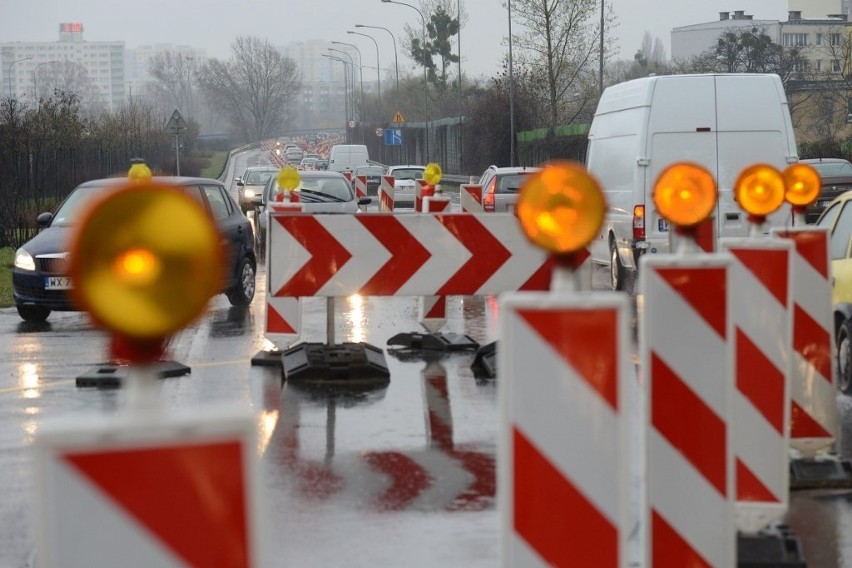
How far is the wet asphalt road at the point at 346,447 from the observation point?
22.1 ft

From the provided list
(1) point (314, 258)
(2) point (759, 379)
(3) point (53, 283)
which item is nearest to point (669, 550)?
(2) point (759, 379)

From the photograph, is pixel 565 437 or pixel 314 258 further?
pixel 314 258

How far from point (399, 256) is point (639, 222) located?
7790 millimetres

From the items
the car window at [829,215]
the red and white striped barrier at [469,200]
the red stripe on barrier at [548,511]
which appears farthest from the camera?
the red and white striped barrier at [469,200]

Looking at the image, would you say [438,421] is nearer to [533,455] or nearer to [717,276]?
[717,276]

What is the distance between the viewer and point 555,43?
2403 inches

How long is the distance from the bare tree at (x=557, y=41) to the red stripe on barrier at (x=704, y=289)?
55337 mm

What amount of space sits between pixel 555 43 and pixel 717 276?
187 ft

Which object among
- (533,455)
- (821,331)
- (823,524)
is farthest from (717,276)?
(821,331)

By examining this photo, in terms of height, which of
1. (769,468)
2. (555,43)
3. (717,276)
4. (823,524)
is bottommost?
(823,524)

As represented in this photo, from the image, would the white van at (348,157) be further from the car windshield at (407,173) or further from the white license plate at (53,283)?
the white license plate at (53,283)

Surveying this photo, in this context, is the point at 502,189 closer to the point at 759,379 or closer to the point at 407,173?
the point at 407,173

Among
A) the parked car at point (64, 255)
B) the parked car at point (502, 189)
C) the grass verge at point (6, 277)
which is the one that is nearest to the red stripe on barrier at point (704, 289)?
the parked car at point (64, 255)

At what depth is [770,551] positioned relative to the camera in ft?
20.2
